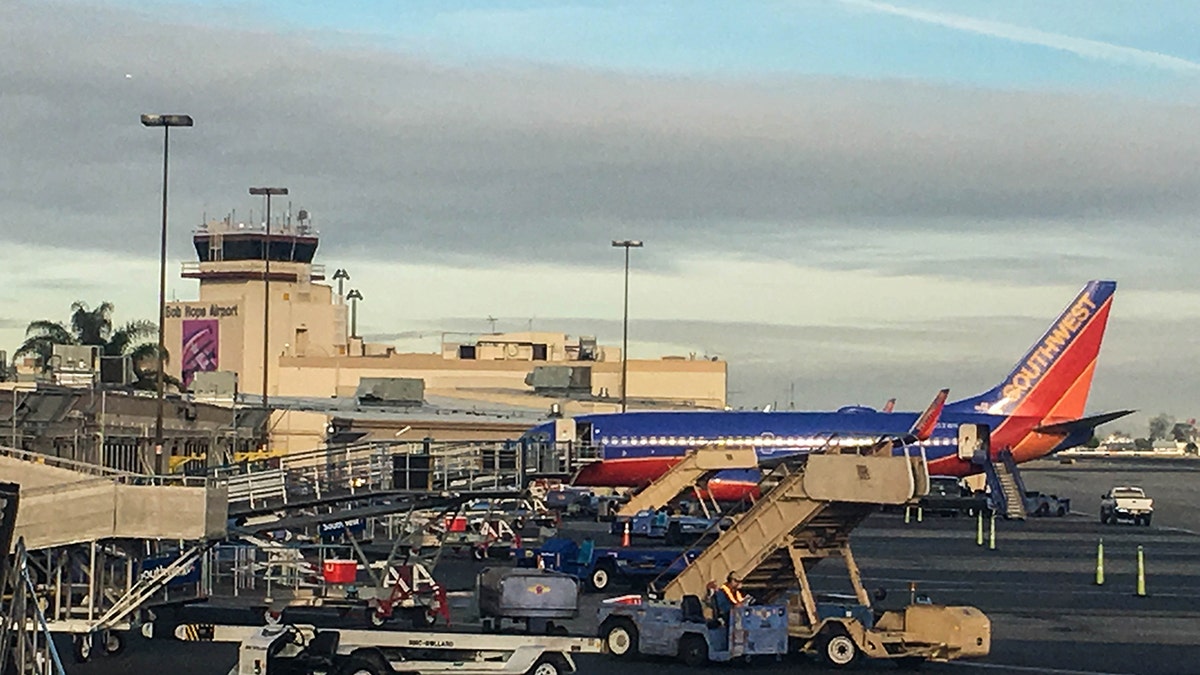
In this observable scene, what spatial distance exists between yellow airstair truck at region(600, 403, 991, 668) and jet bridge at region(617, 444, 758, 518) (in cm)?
1649

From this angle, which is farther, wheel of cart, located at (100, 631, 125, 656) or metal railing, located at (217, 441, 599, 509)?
metal railing, located at (217, 441, 599, 509)

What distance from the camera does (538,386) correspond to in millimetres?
156750

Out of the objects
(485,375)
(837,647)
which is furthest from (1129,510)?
(485,375)

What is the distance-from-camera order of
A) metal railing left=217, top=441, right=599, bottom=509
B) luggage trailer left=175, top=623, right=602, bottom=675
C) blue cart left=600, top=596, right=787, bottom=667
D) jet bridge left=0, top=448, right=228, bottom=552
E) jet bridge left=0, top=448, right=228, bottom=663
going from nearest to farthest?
1. luggage trailer left=175, top=623, right=602, bottom=675
2. jet bridge left=0, top=448, right=228, bottom=552
3. jet bridge left=0, top=448, right=228, bottom=663
4. blue cart left=600, top=596, right=787, bottom=667
5. metal railing left=217, top=441, right=599, bottom=509

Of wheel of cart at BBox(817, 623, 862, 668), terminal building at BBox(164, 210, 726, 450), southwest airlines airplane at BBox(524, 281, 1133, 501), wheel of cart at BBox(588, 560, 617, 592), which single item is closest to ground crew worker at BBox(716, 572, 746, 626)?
wheel of cart at BBox(817, 623, 862, 668)

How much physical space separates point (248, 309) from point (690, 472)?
10499 cm

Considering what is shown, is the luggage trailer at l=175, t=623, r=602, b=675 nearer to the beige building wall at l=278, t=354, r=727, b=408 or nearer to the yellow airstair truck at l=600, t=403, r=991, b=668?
the yellow airstair truck at l=600, t=403, r=991, b=668

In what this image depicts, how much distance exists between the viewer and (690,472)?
5506 centimetres

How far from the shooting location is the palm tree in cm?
10006

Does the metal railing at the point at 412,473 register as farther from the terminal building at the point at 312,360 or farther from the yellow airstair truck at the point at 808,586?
the terminal building at the point at 312,360

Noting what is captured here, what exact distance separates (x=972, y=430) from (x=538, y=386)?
80732 millimetres

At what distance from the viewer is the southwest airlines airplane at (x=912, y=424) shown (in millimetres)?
74125

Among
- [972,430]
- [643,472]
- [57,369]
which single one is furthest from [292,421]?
[972,430]

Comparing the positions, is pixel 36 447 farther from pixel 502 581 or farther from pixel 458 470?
pixel 502 581
